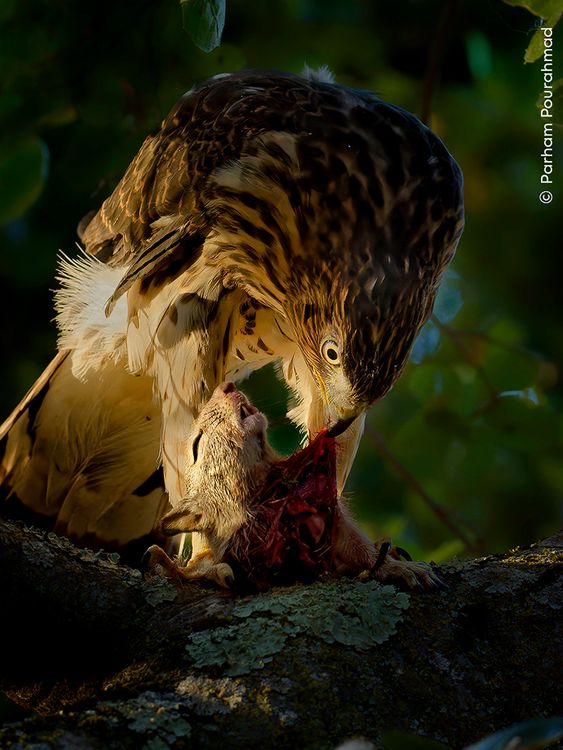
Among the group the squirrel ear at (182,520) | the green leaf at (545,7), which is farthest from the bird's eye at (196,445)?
the green leaf at (545,7)

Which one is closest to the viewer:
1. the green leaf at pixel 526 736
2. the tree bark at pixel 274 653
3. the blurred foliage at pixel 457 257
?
the green leaf at pixel 526 736

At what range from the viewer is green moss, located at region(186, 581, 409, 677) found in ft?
6.93

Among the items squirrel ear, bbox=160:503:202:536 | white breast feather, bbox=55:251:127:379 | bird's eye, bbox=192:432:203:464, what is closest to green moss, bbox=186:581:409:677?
squirrel ear, bbox=160:503:202:536

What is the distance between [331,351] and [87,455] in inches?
70.0

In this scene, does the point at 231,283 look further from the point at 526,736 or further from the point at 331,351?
the point at 526,736

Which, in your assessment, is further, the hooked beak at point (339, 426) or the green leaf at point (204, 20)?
the hooked beak at point (339, 426)

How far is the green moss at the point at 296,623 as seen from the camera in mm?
2111

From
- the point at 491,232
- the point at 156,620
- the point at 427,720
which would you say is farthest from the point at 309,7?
the point at 427,720

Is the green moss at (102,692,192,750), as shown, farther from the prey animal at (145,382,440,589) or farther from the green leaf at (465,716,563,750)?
the prey animal at (145,382,440,589)

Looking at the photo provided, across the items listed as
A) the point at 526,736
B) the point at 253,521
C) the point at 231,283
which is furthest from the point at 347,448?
the point at 526,736

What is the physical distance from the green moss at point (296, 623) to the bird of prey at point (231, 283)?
3.14 feet

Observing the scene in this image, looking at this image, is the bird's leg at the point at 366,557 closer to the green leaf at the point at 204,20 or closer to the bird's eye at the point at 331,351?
the bird's eye at the point at 331,351

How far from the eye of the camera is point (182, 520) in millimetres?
3152

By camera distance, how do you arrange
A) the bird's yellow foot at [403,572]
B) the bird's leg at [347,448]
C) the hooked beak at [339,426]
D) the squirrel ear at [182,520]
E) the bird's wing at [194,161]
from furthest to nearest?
the bird's leg at [347,448] < the bird's wing at [194,161] < the hooked beak at [339,426] < the squirrel ear at [182,520] < the bird's yellow foot at [403,572]
